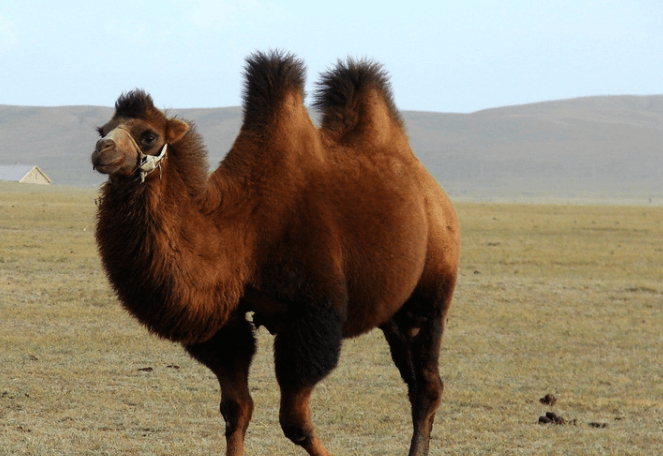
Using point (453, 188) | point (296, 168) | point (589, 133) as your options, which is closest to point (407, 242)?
point (296, 168)

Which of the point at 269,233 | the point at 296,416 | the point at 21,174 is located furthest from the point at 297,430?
the point at 21,174

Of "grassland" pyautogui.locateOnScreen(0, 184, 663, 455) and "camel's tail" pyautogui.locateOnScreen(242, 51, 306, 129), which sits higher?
"camel's tail" pyautogui.locateOnScreen(242, 51, 306, 129)

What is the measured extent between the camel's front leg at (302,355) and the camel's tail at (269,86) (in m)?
1.21

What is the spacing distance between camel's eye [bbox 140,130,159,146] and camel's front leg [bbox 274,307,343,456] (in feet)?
3.94

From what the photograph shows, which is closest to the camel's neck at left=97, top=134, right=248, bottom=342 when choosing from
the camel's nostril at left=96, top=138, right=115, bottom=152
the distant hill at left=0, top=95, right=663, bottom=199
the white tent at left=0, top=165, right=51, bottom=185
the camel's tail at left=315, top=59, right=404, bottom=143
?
the camel's nostril at left=96, top=138, right=115, bottom=152

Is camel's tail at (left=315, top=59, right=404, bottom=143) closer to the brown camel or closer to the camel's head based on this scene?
the brown camel

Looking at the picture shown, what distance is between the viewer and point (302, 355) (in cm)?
514

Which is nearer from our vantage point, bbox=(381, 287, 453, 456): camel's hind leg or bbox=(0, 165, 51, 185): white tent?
bbox=(381, 287, 453, 456): camel's hind leg

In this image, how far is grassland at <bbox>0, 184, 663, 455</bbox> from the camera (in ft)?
22.4

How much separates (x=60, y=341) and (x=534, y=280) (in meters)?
9.44

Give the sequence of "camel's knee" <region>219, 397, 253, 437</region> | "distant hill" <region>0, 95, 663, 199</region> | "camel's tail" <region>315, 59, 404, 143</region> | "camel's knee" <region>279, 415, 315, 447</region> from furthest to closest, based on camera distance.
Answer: "distant hill" <region>0, 95, 663, 199</region> < "camel's tail" <region>315, 59, 404, 143</region> < "camel's knee" <region>219, 397, 253, 437</region> < "camel's knee" <region>279, 415, 315, 447</region>

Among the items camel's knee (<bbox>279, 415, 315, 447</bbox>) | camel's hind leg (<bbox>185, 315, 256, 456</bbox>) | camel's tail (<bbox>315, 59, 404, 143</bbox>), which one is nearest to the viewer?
camel's knee (<bbox>279, 415, 315, 447</bbox>)

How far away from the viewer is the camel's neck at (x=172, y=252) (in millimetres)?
4719

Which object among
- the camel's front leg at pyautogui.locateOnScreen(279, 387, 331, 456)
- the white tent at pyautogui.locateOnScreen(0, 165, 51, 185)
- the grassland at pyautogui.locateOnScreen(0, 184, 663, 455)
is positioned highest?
the camel's front leg at pyautogui.locateOnScreen(279, 387, 331, 456)
